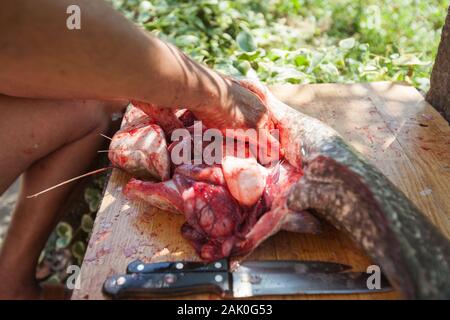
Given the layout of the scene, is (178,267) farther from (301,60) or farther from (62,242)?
(301,60)

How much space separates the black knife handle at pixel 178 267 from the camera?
2.01 metres

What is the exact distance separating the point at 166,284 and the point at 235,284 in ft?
0.99

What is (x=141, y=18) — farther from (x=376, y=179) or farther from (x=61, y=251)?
(x=376, y=179)

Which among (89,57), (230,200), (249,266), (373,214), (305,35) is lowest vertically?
(305,35)

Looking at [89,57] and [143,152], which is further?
[143,152]

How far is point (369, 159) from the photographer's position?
8.84ft

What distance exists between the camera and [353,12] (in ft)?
19.3

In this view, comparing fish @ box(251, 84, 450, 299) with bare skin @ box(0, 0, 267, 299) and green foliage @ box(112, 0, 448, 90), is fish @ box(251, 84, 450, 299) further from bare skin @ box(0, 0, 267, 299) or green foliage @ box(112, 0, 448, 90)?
green foliage @ box(112, 0, 448, 90)

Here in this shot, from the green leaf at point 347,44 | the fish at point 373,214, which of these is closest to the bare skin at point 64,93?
the fish at point 373,214

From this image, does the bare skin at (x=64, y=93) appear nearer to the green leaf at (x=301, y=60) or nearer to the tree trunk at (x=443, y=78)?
the tree trunk at (x=443, y=78)

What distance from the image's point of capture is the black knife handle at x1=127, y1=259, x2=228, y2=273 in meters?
2.01

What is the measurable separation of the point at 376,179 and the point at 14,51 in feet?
5.43

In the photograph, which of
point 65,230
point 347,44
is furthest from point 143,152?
point 347,44

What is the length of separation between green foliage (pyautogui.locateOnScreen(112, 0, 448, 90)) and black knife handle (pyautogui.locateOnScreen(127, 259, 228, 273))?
7.20ft
